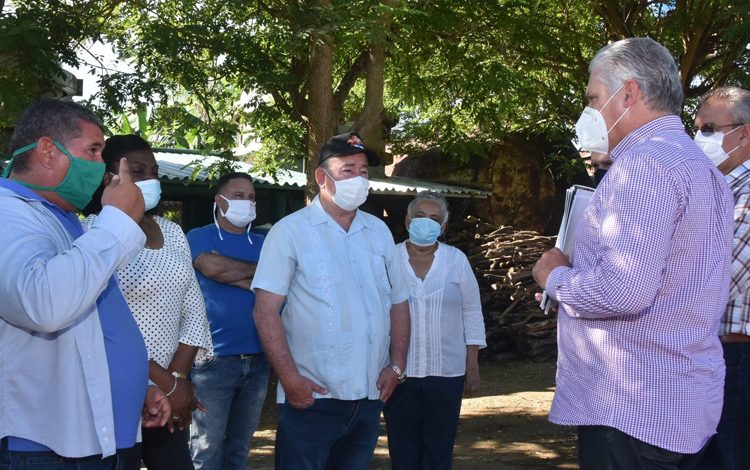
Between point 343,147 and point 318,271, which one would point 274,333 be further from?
point 343,147

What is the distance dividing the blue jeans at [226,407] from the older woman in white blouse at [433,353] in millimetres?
823

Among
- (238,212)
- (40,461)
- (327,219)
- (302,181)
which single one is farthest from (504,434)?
(40,461)

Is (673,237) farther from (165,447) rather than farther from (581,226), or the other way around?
(165,447)

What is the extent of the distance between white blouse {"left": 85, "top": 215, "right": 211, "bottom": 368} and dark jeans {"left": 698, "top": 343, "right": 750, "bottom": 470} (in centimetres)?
238

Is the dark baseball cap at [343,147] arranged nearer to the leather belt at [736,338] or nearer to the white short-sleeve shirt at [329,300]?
the white short-sleeve shirt at [329,300]

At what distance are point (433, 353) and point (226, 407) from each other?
127cm

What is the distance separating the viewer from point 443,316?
504cm

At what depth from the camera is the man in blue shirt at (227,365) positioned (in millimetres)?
4582

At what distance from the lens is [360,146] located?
4.15 meters

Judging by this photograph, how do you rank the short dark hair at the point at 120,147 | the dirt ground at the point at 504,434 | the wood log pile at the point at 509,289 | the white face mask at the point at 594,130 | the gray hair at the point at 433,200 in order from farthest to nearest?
the wood log pile at the point at 509,289, the dirt ground at the point at 504,434, the gray hair at the point at 433,200, the short dark hair at the point at 120,147, the white face mask at the point at 594,130

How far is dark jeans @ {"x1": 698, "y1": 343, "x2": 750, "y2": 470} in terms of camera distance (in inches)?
136

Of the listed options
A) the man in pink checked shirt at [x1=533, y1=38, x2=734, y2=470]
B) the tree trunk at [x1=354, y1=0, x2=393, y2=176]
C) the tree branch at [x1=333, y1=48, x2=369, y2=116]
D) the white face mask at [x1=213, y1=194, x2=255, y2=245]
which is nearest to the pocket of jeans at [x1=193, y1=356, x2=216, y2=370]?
the white face mask at [x1=213, y1=194, x2=255, y2=245]

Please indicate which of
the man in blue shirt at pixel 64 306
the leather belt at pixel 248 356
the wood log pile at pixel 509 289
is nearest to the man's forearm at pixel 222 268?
the leather belt at pixel 248 356

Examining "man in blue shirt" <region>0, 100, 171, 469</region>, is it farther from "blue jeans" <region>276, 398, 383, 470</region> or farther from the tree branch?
the tree branch
